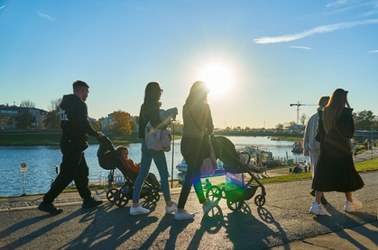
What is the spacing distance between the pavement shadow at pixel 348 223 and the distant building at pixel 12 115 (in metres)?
144

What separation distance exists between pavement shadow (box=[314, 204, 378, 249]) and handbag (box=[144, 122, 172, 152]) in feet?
7.70

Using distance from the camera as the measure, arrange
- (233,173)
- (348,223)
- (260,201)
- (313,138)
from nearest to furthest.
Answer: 1. (348,223)
2. (233,173)
3. (260,201)
4. (313,138)

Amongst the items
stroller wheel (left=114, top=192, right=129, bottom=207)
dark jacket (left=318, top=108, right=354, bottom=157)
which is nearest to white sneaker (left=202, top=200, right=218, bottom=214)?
stroller wheel (left=114, top=192, right=129, bottom=207)

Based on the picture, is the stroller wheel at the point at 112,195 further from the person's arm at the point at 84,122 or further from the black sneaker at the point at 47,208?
the person's arm at the point at 84,122

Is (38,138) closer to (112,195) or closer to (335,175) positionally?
(112,195)

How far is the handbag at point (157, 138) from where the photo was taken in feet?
19.6

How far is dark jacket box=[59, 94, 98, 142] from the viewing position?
637 centimetres

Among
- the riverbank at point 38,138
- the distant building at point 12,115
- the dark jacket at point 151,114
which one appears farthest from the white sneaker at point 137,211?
the distant building at point 12,115

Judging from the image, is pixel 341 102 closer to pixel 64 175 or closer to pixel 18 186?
pixel 64 175

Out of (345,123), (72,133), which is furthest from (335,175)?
(72,133)

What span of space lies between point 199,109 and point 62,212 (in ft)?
8.37

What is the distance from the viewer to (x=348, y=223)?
5.56 m

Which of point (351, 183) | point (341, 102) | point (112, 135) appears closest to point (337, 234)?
point (351, 183)

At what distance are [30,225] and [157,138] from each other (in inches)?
79.2
